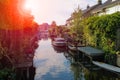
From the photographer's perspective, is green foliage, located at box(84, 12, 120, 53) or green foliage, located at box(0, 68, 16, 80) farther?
green foliage, located at box(84, 12, 120, 53)

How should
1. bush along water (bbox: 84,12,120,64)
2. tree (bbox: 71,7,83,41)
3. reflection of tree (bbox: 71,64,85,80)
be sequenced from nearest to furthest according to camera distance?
1. reflection of tree (bbox: 71,64,85,80)
2. bush along water (bbox: 84,12,120,64)
3. tree (bbox: 71,7,83,41)

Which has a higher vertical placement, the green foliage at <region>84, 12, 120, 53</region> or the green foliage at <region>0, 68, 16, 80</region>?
the green foliage at <region>84, 12, 120, 53</region>

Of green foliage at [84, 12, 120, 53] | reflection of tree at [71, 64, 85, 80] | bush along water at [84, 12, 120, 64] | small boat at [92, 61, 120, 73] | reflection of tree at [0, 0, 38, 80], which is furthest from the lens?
green foliage at [84, 12, 120, 53]

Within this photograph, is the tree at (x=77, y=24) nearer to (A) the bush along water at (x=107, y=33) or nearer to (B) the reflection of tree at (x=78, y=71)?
(A) the bush along water at (x=107, y=33)

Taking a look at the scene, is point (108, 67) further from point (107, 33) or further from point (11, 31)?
point (11, 31)

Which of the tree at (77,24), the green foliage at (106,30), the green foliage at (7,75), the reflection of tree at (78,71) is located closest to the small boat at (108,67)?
the reflection of tree at (78,71)

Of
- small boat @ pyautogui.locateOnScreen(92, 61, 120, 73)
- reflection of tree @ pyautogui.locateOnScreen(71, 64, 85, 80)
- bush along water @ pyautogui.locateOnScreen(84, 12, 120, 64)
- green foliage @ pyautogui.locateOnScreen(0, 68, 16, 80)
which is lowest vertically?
reflection of tree @ pyautogui.locateOnScreen(71, 64, 85, 80)

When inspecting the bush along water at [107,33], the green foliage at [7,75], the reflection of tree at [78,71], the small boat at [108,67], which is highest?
the bush along water at [107,33]

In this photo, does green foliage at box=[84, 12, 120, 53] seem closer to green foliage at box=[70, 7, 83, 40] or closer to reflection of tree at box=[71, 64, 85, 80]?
reflection of tree at box=[71, 64, 85, 80]

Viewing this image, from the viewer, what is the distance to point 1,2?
14.1 meters

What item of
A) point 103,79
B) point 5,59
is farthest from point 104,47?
point 5,59

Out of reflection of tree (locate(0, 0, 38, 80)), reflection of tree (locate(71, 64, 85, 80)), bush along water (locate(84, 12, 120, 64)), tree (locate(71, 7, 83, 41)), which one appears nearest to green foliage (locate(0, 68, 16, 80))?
reflection of tree (locate(0, 0, 38, 80))

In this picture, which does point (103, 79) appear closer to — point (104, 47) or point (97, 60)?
point (97, 60)

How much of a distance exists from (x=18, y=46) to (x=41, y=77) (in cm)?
395
